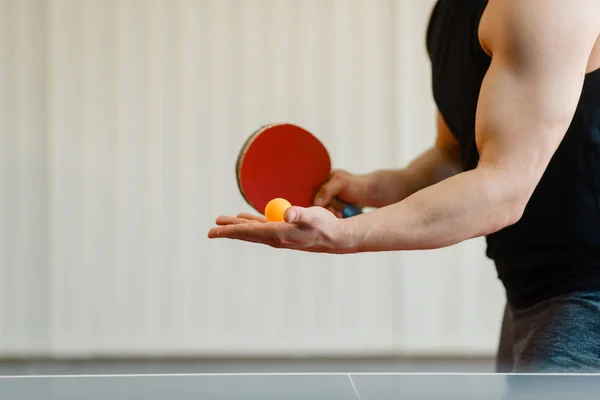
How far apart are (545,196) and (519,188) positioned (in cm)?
19

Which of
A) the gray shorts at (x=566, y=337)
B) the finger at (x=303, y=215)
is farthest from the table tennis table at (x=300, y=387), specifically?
the finger at (x=303, y=215)

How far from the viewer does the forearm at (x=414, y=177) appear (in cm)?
130

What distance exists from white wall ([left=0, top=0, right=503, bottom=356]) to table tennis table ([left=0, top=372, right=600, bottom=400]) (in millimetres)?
2209

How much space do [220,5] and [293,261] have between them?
1.12 metres

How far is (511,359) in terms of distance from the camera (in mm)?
1150

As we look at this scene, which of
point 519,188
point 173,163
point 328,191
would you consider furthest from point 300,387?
point 173,163

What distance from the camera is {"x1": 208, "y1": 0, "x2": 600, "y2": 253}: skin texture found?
800 millimetres

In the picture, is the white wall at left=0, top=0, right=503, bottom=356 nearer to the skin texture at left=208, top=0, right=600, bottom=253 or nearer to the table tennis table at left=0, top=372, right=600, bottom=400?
the table tennis table at left=0, top=372, right=600, bottom=400

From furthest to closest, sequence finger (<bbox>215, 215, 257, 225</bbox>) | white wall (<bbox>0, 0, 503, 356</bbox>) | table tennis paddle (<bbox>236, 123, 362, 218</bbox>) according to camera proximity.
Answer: white wall (<bbox>0, 0, 503, 356</bbox>), table tennis paddle (<bbox>236, 123, 362, 218</bbox>), finger (<bbox>215, 215, 257, 225</bbox>)

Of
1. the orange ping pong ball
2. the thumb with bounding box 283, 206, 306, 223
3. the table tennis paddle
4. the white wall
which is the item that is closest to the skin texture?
the thumb with bounding box 283, 206, 306, 223

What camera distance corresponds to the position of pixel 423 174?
4.29 feet

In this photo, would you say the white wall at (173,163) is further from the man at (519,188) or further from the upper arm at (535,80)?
the upper arm at (535,80)

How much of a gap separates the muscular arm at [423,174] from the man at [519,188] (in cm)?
3

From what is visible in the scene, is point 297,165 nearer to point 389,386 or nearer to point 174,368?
point 389,386
